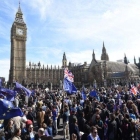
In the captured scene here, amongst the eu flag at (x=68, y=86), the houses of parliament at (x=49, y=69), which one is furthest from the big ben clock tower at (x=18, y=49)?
the eu flag at (x=68, y=86)

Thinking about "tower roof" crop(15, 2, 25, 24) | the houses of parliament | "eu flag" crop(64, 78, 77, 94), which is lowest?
"eu flag" crop(64, 78, 77, 94)

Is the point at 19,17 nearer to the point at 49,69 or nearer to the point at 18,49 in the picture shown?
the point at 18,49

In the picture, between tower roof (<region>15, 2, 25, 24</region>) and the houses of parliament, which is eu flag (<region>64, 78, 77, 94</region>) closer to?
the houses of parliament

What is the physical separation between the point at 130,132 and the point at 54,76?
90.5 meters

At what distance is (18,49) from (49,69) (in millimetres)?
20852

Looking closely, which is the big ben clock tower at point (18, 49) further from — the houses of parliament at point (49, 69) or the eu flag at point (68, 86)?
the eu flag at point (68, 86)

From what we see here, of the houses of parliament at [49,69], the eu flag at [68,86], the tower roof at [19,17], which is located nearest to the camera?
the eu flag at [68,86]

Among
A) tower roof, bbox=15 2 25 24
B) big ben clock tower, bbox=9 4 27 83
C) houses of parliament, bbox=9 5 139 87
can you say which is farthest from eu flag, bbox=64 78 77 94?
tower roof, bbox=15 2 25 24

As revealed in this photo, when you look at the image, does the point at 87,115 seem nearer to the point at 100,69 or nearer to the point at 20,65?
the point at 100,69

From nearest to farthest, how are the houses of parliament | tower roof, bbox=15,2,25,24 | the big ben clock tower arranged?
the houses of parliament → the big ben clock tower → tower roof, bbox=15,2,25,24

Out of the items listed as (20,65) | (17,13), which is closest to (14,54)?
(20,65)

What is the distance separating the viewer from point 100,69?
69875mm

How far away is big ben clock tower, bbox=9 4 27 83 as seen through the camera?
264 feet

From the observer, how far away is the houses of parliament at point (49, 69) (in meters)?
70.1
